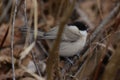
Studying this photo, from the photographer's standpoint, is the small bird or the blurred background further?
the small bird

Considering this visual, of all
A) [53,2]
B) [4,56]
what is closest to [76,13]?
[53,2]

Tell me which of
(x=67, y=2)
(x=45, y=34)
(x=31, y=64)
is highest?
(x=67, y=2)

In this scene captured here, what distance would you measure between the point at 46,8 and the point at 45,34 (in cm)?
199

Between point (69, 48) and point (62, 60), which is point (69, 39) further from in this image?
point (62, 60)

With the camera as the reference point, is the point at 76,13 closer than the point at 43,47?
No

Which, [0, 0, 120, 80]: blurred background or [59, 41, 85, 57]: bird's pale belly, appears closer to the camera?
[0, 0, 120, 80]: blurred background

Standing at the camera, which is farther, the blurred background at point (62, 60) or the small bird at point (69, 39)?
the small bird at point (69, 39)

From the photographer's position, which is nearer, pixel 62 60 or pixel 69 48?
pixel 69 48

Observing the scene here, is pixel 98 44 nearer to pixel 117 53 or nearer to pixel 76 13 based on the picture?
pixel 117 53

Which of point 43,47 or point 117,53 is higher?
point 117,53

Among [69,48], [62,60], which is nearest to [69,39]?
[69,48]

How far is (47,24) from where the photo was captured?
4.93 meters

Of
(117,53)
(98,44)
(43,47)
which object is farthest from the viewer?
(43,47)

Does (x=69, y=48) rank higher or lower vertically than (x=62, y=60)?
higher
